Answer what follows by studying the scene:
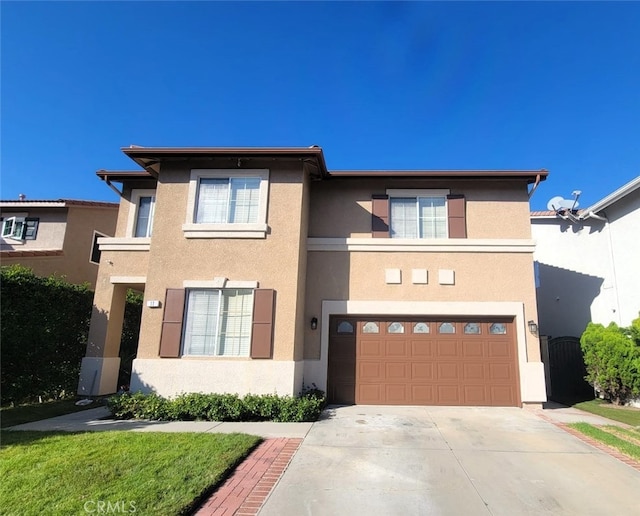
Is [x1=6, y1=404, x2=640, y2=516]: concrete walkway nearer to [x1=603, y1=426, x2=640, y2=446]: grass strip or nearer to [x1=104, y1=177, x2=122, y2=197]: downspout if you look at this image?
[x1=603, y1=426, x2=640, y2=446]: grass strip

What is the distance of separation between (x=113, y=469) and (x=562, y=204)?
1584cm

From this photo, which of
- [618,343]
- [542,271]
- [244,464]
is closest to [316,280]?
[244,464]

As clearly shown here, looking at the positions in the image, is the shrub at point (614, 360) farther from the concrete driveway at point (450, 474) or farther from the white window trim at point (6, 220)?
the white window trim at point (6, 220)

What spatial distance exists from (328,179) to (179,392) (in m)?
7.09

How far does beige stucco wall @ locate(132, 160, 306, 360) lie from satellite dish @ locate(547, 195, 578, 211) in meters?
10.3

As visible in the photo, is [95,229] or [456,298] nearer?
[456,298]

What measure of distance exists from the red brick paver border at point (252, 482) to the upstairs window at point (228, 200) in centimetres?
582

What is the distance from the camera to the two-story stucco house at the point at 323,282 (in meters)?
9.89

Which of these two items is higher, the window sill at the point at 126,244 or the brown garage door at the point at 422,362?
the window sill at the point at 126,244

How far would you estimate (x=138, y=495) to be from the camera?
4.38 meters

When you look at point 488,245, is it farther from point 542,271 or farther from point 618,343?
point 542,271

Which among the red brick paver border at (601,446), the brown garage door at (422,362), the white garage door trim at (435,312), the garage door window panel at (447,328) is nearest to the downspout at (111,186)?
the white garage door trim at (435,312)

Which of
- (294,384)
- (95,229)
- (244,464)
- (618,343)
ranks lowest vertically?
(244,464)

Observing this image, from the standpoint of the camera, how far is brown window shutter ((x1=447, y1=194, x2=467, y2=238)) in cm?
1137
